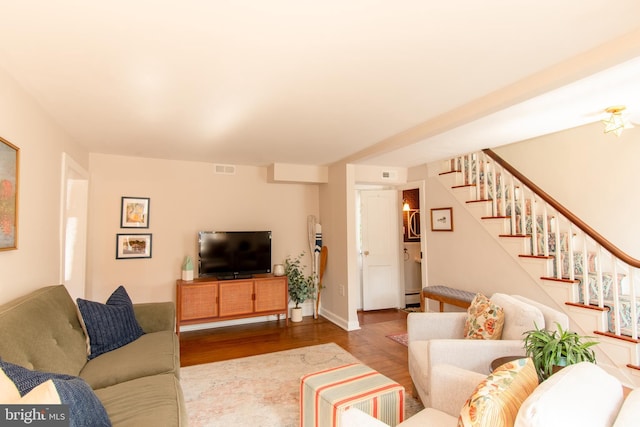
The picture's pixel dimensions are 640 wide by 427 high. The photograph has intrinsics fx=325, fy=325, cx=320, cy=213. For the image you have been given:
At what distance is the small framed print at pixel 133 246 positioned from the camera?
415cm

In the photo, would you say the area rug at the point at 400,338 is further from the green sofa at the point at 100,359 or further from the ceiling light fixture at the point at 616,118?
the ceiling light fixture at the point at 616,118

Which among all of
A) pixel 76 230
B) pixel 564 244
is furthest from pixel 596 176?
pixel 76 230

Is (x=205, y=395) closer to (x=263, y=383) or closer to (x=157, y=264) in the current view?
(x=263, y=383)

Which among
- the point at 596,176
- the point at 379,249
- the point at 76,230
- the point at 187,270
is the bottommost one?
the point at 187,270

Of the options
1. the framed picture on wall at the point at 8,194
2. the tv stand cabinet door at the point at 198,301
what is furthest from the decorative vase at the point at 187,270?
the framed picture on wall at the point at 8,194

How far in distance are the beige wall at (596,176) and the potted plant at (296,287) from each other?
3446 mm

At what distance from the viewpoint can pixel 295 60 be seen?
1.92 metres

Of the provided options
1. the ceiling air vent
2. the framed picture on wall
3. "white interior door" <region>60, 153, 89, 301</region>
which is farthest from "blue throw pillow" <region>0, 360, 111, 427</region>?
the ceiling air vent

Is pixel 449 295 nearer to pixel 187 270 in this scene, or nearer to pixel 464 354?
pixel 464 354

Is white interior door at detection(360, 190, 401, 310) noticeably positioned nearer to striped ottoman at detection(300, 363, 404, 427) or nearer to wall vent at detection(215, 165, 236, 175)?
wall vent at detection(215, 165, 236, 175)

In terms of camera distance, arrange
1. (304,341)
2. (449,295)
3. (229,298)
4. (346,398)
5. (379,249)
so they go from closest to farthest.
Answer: (346,398) → (449,295) → (304,341) → (229,298) → (379,249)

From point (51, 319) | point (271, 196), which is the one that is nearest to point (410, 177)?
point (271, 196)

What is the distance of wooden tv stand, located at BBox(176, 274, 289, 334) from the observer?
13.5 feet

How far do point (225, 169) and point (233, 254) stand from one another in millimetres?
1256
